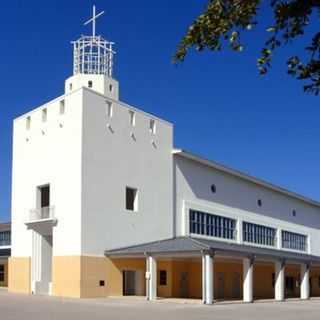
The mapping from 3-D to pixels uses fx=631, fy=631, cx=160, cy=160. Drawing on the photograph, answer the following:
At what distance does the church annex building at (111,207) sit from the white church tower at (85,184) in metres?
0.06

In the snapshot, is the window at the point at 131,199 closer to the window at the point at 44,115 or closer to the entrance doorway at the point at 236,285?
the window at the point at 44,115

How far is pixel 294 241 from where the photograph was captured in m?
58.4

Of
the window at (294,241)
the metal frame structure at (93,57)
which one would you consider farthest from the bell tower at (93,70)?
the window at (294,241)

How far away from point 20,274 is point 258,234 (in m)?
21.2

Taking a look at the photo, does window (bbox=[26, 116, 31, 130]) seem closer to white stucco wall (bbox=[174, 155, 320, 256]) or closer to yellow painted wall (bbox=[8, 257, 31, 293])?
yellow painted wall (bbox=[8, 257, 31, 293])

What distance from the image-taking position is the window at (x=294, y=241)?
56312 millimetres

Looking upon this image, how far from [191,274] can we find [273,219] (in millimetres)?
15553

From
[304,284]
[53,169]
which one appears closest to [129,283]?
[53,169]

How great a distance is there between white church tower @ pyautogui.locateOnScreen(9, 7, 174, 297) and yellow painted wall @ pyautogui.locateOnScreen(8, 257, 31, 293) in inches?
2.4

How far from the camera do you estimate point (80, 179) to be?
33.3 meters

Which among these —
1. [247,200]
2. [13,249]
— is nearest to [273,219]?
[247,200]

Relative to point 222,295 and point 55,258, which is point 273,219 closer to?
point 222,295

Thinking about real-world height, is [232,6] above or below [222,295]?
above

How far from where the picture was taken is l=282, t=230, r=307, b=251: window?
56.3 m
